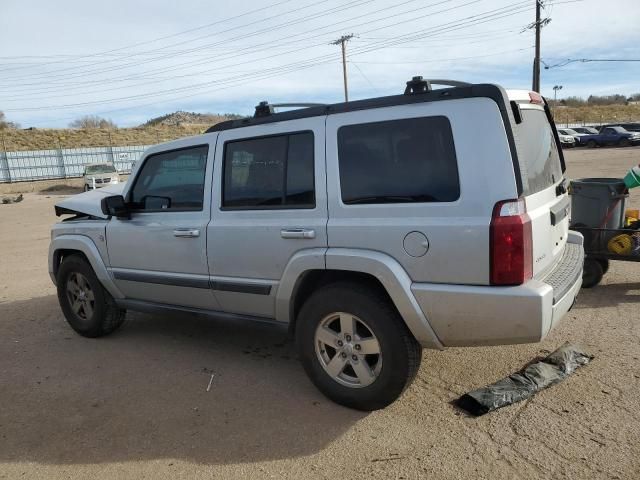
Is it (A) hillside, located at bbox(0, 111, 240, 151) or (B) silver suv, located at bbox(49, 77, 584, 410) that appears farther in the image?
(A) hillside, located at bbox(0, 111, 240, 151)

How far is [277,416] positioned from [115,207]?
226 cm

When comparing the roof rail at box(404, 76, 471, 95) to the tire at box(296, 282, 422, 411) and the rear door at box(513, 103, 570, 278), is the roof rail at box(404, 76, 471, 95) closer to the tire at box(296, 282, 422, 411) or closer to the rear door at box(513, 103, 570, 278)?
the rear door at box(513, 103, 570, 278)

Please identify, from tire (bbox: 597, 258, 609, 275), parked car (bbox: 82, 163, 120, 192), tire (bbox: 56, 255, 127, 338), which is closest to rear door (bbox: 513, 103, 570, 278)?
tire (bbox: 597, 258, 609, 275)

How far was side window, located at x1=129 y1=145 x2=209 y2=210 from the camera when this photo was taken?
13.6 feet

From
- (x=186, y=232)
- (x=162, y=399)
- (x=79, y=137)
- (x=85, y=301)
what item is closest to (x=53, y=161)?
(x=79, y=137)

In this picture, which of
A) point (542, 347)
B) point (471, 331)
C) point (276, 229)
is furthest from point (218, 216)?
point (542, 347)

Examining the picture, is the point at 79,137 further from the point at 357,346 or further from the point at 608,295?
the point at 357,346

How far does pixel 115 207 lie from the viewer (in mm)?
4410

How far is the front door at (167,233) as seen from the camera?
4.09 m

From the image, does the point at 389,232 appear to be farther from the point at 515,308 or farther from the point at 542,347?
the point at 542,347

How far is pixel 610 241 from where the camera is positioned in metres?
5.46

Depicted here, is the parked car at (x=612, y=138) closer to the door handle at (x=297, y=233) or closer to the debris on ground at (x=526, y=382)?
the debris on ground at (x=526, y=382)

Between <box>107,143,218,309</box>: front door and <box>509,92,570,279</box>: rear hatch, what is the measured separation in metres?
2.27

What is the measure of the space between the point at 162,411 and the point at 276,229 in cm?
147
